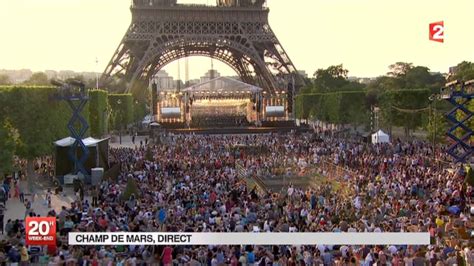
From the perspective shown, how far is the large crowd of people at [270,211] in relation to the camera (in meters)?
11.3

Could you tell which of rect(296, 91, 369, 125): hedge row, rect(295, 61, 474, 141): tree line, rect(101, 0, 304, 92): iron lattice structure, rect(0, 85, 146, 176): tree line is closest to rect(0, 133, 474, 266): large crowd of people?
rect(0, 85, 146, 176): tree line

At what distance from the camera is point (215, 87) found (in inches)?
2302

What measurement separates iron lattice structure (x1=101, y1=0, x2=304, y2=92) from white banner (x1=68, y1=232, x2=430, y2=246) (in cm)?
4830

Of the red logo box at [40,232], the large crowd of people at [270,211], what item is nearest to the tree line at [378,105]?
the large crowd of people at [270,211]

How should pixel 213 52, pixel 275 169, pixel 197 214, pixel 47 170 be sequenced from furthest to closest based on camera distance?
pixel 213 52 < pixel 47 170 < pixel 275 169 < pixel 197 214

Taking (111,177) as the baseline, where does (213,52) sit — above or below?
above

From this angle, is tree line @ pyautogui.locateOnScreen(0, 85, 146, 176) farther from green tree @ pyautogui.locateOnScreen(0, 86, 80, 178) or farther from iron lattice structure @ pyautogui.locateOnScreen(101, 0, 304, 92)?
iron lattice structure @ pyautogui.locateOnScreen(101, 0, 304, 92)

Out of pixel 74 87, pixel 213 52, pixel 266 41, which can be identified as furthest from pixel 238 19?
pixel 74 87

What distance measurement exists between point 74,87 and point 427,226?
19837 millimetres

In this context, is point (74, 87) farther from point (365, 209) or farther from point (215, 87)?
point (215, 87)

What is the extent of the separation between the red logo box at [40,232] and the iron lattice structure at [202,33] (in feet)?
154

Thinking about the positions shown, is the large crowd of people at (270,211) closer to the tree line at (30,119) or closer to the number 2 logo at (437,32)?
the tree line at (30,119)

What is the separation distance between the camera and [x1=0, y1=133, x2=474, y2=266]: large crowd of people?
11.3 meters

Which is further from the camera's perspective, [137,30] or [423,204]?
[137,30]
